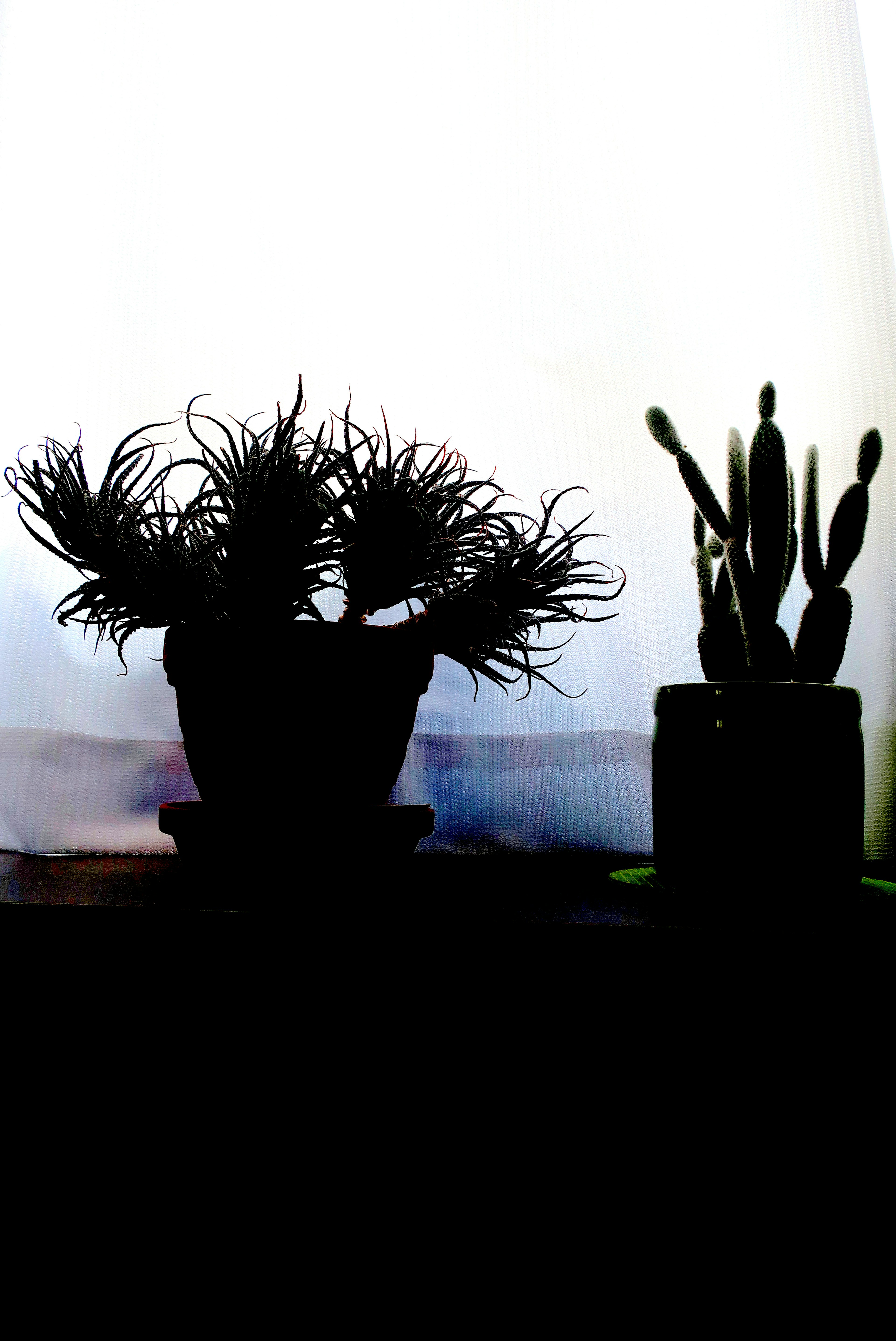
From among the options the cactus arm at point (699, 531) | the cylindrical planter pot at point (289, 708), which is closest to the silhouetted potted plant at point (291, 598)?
the cylindrical planter pot at point (289, 708)

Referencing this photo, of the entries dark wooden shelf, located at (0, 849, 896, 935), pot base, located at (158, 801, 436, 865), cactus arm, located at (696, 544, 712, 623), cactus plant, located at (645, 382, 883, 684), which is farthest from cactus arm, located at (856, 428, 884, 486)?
pot base, located at (158, 801, 436, 865)

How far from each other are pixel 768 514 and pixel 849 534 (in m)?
0.06

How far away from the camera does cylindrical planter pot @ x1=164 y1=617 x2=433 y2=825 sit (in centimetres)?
47

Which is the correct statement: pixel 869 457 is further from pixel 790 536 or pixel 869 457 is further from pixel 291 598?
pixel 291 598

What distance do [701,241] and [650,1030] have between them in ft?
1.84

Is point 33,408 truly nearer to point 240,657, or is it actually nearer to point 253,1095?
point 240,657

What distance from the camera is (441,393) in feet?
2.15

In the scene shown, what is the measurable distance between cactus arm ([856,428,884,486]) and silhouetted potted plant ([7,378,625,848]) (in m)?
0.18

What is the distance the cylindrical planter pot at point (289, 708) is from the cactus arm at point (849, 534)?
28 cm

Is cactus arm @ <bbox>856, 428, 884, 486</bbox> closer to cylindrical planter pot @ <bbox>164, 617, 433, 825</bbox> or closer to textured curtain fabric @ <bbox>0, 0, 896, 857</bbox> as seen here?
textured curtain fabric @ <bbox>0, 0, 896, 857</bbox>

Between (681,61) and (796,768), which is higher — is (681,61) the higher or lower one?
the higher one

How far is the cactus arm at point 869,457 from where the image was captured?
0.55m

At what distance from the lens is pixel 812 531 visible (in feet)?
1.86

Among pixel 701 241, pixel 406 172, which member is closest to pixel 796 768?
pixel 701 241
